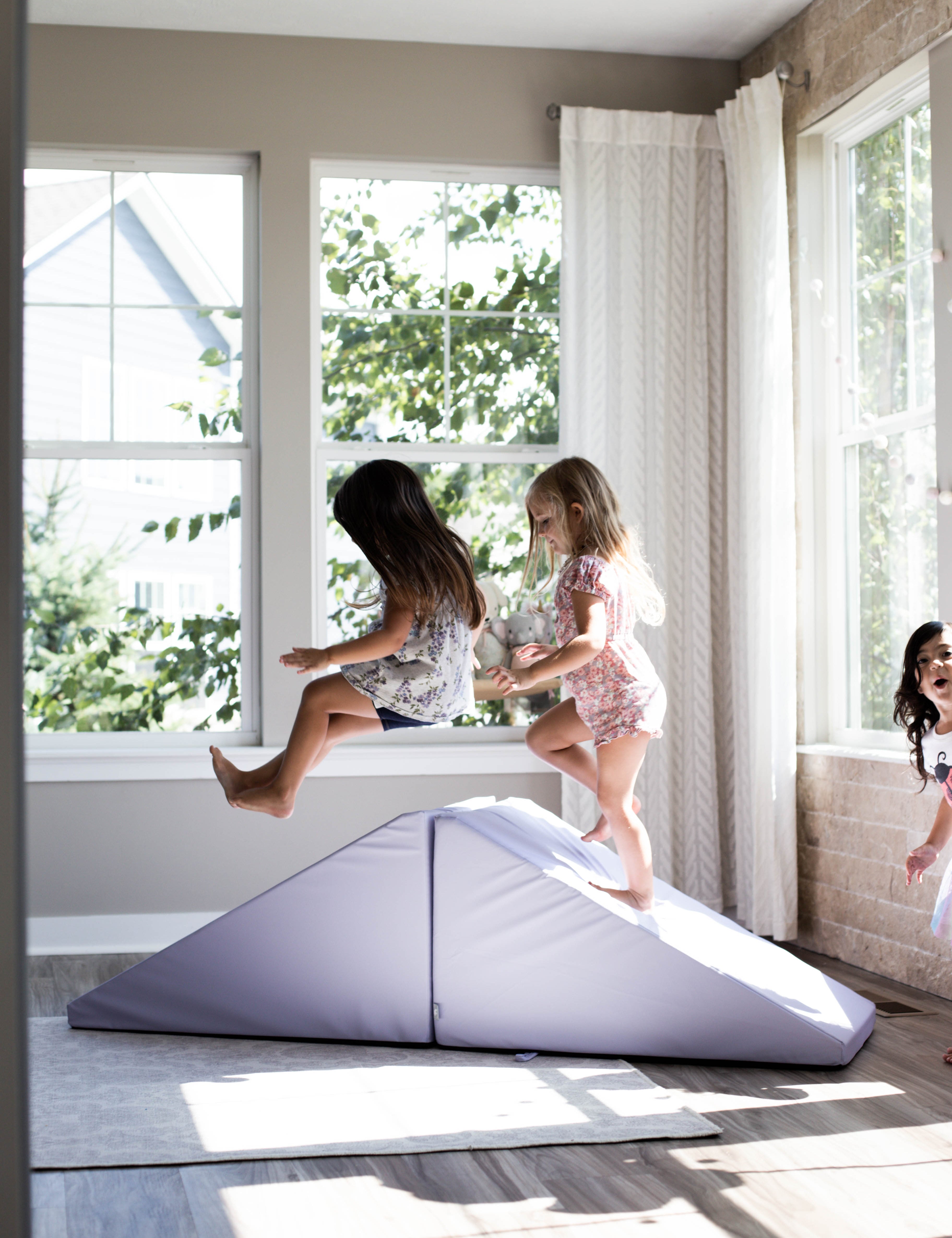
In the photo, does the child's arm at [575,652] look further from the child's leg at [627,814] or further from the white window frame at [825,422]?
the white window frame at [825,422]

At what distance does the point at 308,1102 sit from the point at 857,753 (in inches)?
81.6

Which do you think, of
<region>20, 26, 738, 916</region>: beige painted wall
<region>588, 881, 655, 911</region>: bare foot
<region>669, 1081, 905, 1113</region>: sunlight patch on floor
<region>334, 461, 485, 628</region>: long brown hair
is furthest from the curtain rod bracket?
<region>669, 1081, 905, 1113</region>: sunlight patch on floor

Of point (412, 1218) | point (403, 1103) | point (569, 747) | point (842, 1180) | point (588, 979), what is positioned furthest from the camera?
point (569, 747)

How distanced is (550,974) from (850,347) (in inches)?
93.5

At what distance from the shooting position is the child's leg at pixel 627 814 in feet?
9.00

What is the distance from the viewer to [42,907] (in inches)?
153

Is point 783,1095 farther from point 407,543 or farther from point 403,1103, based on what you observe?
point 407,543

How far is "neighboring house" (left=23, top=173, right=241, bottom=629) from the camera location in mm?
4059

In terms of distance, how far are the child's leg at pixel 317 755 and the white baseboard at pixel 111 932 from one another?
1272 mm

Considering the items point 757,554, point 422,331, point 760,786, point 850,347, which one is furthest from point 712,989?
point 422,331

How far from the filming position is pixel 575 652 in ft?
8.68

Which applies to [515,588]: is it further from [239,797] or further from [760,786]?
[239,797]

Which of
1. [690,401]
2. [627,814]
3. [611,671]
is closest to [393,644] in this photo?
[611,671]

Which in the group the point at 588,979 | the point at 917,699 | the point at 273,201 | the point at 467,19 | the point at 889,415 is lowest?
the point at 588,979
